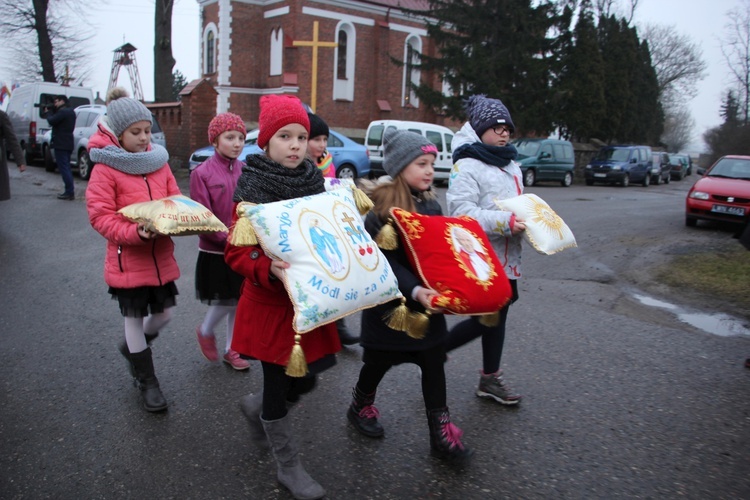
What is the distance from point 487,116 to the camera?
3.53 metres

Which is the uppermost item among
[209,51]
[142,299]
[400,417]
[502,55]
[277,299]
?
[209,51]

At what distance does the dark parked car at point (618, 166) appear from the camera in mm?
26812

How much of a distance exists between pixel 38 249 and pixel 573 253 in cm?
729

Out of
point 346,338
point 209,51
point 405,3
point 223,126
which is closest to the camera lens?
point 223,126

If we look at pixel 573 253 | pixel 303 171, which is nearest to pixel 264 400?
pixel 303 171

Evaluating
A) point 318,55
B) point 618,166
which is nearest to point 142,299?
point 618,166

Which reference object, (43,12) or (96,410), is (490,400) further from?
(43,12)

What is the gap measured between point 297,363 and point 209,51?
1232 inches

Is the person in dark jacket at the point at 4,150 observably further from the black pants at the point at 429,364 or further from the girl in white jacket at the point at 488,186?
the black pants at the point at 429,364

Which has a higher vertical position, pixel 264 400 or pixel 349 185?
pixel 349 185

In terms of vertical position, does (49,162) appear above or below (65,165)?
below

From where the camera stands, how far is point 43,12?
96.0ft

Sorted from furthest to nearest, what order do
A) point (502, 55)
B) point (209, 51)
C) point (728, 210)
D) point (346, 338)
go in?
point (209, 51) < point (502, 55) < point (728, 210) < point (346, 338)

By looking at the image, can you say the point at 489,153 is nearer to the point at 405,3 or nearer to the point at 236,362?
the point at 236,362
